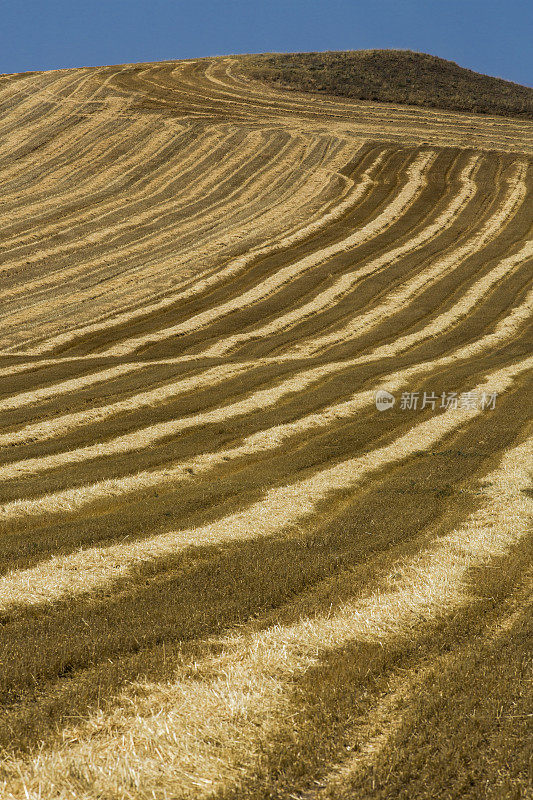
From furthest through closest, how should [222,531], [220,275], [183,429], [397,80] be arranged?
[397,80] < [220,275] < [183,429] < [222,531]

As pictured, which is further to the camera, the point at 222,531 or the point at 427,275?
the point at 427,275

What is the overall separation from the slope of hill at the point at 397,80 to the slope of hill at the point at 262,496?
38.3 meters

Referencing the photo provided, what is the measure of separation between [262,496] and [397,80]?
96.8m

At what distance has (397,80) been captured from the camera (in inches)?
3802

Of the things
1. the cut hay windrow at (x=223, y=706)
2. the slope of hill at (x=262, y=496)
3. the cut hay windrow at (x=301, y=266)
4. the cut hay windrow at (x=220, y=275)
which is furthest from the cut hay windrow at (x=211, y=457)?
the cut hay windrow at (x=220, y=275)

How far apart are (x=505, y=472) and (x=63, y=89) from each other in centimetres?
8308

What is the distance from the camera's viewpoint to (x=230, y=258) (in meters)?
48.0

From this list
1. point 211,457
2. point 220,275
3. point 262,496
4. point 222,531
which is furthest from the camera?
point 220,275

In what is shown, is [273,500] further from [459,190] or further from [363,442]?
[459,190]

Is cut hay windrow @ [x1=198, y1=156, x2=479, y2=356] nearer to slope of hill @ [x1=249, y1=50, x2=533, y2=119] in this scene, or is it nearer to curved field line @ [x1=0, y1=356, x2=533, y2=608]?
curved field line @ [x1=0, y1=356, x2=533, y2=608]

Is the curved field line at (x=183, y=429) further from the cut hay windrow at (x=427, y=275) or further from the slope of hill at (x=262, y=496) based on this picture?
the cut hay windrow at (x=427, y=275)

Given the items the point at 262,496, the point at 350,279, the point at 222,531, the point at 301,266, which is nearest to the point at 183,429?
the point at 262,496

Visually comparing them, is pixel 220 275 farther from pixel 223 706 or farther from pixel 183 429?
pixel 223 706

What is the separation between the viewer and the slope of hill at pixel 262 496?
6.22 metres
